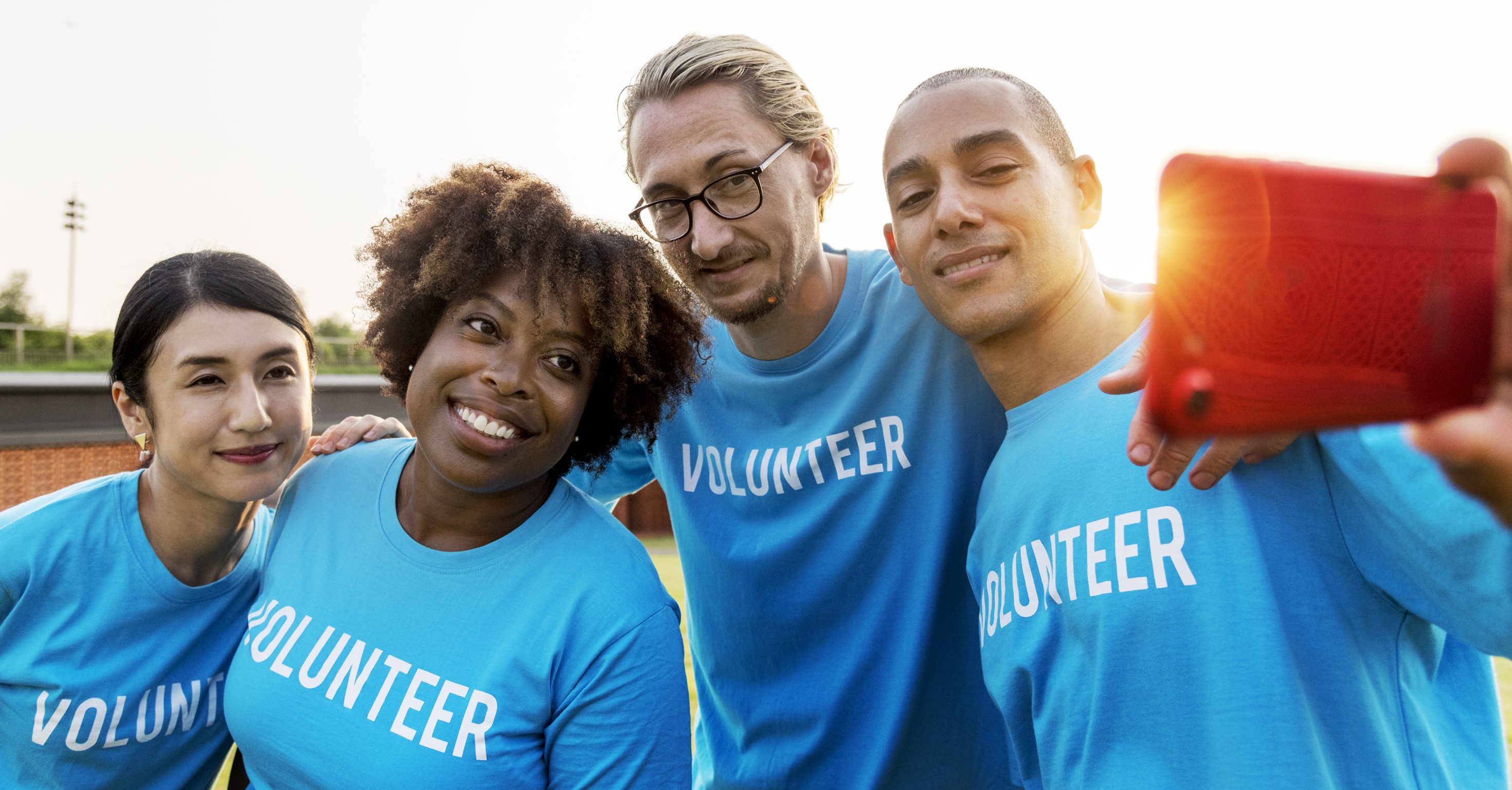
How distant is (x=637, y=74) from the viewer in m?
2.77

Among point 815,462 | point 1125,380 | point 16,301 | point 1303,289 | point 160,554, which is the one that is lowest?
point 16,301

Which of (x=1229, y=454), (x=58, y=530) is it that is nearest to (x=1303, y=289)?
(x=1229, y=454)

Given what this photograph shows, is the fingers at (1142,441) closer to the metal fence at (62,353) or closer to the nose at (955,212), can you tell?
the nose at (955,212)

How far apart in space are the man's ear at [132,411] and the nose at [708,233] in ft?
5.47

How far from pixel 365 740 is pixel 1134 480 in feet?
5.55

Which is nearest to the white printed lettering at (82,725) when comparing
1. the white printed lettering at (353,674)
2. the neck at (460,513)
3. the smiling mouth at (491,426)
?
the white printed lettering at (353,674)

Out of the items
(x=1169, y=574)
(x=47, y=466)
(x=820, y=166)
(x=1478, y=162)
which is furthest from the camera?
(x=47, y=466)

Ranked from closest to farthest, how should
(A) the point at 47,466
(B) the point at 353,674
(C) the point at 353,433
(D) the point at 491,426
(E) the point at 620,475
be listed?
(B) the point at 353,674, (D) the point at 491,426, (C) the point at 353,433, (E) the point at 620,475, (A) the point at 47,466

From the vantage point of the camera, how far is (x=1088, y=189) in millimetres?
Result: 2102

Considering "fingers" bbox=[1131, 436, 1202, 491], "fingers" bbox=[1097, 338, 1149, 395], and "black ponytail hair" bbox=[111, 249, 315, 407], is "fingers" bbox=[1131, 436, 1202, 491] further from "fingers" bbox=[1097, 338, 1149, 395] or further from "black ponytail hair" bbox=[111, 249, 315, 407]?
"black ponytail hair" bbox=[111, 249, 315, 407]

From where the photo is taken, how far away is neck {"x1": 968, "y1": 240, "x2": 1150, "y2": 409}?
1888mm

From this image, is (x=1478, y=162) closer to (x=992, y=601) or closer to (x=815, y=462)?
(x=992, y=601)

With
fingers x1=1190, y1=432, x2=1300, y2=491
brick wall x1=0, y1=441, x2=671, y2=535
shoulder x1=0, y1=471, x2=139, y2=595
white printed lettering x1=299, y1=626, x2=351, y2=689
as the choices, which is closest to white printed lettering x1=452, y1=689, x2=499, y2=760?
white printed lettering x1=299, y1=626, x2=351, y2=689

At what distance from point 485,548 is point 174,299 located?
4.02ft
